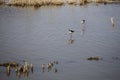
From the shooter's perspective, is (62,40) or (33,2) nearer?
(62,40)

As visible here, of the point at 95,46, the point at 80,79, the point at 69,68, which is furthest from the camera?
the point at 95,46

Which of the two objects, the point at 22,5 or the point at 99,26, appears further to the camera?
the point at 22,5

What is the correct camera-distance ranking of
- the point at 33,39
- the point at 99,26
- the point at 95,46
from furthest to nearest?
the point at 99,26 → the point at 33,39 → the point at 95,46

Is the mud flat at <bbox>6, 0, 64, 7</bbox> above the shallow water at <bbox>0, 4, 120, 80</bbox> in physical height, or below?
above

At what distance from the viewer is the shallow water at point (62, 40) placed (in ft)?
96.4

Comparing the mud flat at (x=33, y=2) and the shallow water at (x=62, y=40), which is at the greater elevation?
the mud flat at (x=33, y=2)

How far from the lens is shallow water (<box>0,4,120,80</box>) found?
96.4 feet

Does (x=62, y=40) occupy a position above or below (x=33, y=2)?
below

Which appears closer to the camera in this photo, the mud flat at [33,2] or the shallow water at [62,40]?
the shallow water at [62,40]

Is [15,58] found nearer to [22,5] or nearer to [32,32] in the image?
[32,32]

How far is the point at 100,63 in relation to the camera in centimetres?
3131

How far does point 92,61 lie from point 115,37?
10353 mm

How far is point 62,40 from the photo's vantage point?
40.5m

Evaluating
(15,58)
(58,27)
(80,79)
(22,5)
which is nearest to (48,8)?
(22,5)
